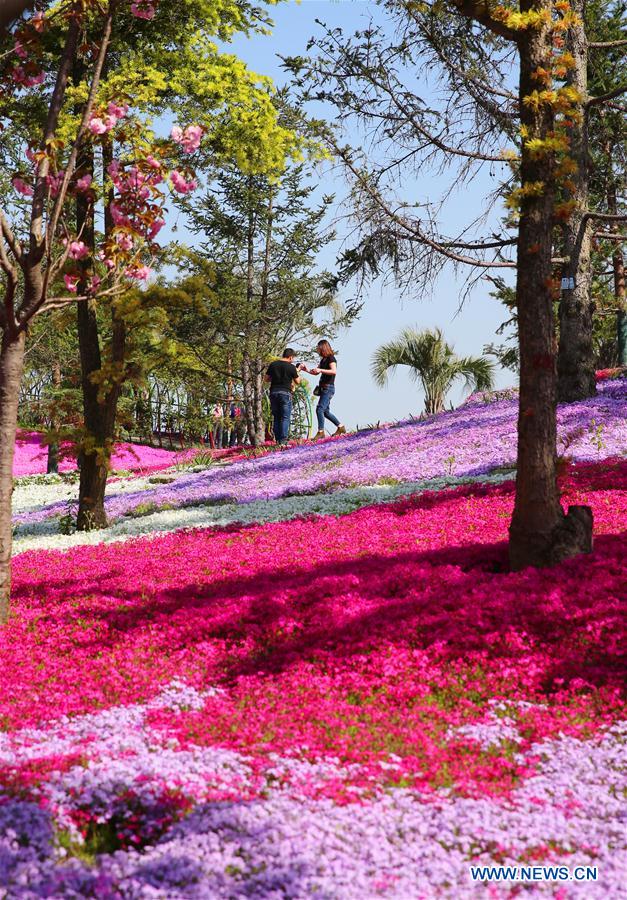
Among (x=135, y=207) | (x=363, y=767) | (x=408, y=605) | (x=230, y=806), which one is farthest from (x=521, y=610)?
(x=135, y=207)

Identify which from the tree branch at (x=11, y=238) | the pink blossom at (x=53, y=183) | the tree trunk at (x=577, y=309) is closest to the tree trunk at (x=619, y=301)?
the tree trunk at (x=577, y=309)

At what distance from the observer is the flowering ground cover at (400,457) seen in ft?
56.9

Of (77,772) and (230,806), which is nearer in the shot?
(230,806)

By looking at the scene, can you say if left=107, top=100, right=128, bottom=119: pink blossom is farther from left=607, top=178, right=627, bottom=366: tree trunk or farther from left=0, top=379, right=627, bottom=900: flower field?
left=607, top=178, right=627, bottom=366: tree trunk

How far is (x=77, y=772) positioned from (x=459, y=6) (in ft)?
27.5

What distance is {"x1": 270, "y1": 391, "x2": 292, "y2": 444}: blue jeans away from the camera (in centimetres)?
2577

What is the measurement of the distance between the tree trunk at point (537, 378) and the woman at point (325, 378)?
48.9 feet

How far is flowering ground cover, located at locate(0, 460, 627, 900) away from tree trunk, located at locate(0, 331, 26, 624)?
0.76m

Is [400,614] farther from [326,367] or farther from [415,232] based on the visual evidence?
[326,367]

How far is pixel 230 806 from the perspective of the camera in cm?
456

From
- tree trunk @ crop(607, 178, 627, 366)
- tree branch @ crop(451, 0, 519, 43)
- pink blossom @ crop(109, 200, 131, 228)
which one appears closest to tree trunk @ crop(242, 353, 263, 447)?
tree trunk @ crop(607, 178, 627, 366)

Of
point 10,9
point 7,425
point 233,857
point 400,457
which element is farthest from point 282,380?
point 10,9

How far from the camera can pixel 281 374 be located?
2483 centimetres

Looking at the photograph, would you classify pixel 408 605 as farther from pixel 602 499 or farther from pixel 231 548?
pixel 602 499
